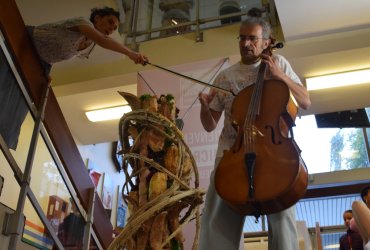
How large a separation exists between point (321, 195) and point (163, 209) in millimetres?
4772

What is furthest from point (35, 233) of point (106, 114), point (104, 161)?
point (104, 161)

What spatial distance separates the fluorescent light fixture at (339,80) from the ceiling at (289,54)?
0.05 m

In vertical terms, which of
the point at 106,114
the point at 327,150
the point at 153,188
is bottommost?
the point at 153,188

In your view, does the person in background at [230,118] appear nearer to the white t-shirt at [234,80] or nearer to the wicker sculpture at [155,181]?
the white t-shirt at [234,80]

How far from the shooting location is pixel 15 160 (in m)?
1.72

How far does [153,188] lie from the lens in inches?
62.1

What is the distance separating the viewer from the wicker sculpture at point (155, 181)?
1.51m

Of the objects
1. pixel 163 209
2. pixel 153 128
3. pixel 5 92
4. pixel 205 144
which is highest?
pixel 205 144

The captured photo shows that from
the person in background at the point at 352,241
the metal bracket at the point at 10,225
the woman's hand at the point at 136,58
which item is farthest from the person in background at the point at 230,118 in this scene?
the person in background at the point at 352,241

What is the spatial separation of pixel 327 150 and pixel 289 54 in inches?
97.9

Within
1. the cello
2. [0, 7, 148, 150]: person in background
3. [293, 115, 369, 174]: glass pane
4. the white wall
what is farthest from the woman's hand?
A: [293, 115, 369, 174]: glass pane

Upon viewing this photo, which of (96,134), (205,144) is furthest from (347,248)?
(96,134)

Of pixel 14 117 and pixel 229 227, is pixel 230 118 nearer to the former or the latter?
pixel 229 227

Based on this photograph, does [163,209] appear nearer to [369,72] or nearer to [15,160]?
[15,160]
